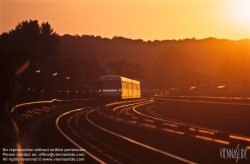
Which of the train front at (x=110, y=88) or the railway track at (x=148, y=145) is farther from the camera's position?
the train front at (x=110, y=88)

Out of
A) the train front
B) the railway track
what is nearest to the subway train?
the train front

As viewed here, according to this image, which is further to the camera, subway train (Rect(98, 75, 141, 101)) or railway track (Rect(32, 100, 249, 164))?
subway train (Rect(98, 75, 141, 101))

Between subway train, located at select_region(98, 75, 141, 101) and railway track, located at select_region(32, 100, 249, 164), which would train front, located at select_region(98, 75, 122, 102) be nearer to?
subway train, located at select_region(98, 75, 141, 101)

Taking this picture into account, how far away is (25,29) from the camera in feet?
478

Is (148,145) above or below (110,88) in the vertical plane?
below

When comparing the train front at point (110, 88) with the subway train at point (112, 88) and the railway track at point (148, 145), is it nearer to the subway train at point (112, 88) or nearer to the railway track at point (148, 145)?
the subway train at point (112, 88)

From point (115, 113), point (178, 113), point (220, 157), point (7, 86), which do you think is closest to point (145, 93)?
point (178, 113)

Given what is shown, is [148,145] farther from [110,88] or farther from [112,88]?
[110,88]

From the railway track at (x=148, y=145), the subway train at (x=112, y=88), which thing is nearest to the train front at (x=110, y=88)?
the subway train at (x=112, y=88)

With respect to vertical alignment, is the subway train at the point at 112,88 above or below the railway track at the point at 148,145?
above

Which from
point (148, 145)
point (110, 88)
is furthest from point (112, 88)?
point (148, 145)

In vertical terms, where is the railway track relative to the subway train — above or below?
below

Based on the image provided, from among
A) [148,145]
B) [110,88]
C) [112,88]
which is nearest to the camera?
[148,145]

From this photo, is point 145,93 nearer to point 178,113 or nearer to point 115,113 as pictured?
point 178,113
